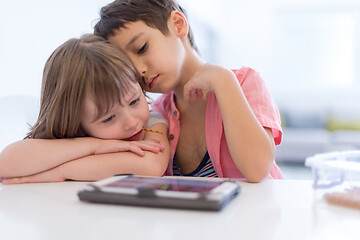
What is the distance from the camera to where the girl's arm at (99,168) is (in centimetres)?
79

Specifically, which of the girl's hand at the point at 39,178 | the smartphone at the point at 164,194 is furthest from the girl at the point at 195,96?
the girl's hand at the point at 39,178

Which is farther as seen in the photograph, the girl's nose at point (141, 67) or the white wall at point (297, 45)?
the white wall at point (297, 45)

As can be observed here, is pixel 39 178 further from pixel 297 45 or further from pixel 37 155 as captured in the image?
pixel 297 45

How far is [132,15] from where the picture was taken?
3.39 ft

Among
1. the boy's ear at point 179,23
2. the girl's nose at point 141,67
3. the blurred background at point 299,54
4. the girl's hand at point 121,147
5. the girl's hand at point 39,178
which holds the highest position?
the boy's ear at point 179,23

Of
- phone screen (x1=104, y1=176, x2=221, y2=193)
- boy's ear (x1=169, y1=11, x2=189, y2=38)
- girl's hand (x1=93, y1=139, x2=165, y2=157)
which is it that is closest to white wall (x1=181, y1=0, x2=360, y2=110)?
boy's ear (x1=169, y1=11, x2=189, y2=38)

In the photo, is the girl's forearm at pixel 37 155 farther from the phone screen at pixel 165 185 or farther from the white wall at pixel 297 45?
the white wall at pixel 297 45

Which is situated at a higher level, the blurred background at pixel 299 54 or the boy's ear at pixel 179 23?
the boy's ear at pixel 179 23

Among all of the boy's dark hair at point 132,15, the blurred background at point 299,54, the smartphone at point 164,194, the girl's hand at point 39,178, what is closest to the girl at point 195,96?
the boy's dark hair at point 132,15

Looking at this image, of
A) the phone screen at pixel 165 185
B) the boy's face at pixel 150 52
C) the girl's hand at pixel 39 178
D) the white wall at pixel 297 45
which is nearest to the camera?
the phone screen at pixel 165 185

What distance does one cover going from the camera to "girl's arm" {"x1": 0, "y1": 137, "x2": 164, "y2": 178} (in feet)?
2.60

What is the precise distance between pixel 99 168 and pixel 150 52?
0.36 m

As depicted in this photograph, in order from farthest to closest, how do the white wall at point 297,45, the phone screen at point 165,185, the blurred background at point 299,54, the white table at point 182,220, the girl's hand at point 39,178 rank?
1. the white wall at point 297,45
2. the blurred background at point 299,54
3. the girl's hand at point 39,178
4. the phone screen at point 165,185
5. the white table at point 182,220

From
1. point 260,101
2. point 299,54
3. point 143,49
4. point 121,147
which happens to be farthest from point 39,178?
point 299,54
